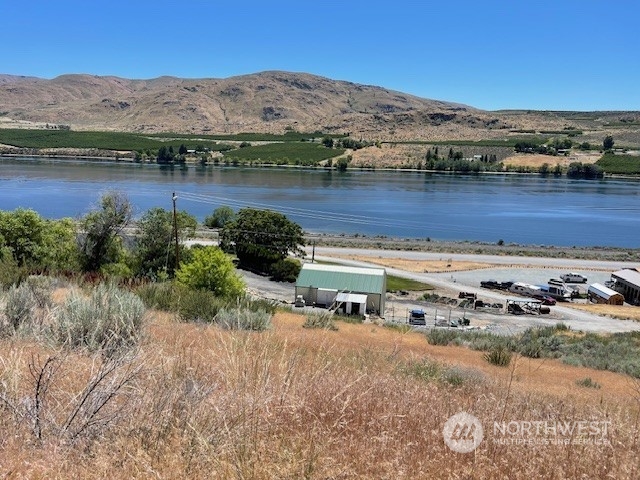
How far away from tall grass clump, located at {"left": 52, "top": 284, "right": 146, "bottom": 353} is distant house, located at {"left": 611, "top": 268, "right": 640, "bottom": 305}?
35.0 metres

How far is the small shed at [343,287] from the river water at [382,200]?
24178 mm

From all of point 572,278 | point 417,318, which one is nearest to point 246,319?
point 417,318

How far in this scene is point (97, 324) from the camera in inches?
186

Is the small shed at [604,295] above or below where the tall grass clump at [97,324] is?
below

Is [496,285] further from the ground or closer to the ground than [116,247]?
closer to the ground

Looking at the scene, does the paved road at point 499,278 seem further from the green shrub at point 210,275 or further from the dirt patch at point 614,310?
the green shrub at point 210,275

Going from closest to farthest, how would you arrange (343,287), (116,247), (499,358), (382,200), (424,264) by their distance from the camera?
(499,358)
(116,247)
(343,287)
(424,264)
(382,200)

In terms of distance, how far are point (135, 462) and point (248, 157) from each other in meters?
141

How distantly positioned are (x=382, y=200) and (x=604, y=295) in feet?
155

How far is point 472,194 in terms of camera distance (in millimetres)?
87250

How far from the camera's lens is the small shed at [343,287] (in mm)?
24078

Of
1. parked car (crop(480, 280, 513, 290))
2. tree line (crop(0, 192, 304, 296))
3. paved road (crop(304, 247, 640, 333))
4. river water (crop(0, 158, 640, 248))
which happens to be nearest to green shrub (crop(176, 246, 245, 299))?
tree line (crop(0, 192, 304, 296))

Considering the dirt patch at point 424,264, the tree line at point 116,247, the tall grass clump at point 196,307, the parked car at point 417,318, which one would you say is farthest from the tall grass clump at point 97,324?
the dirt patch at point 424,264

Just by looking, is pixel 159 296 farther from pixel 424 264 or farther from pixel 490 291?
pixel 424 264
